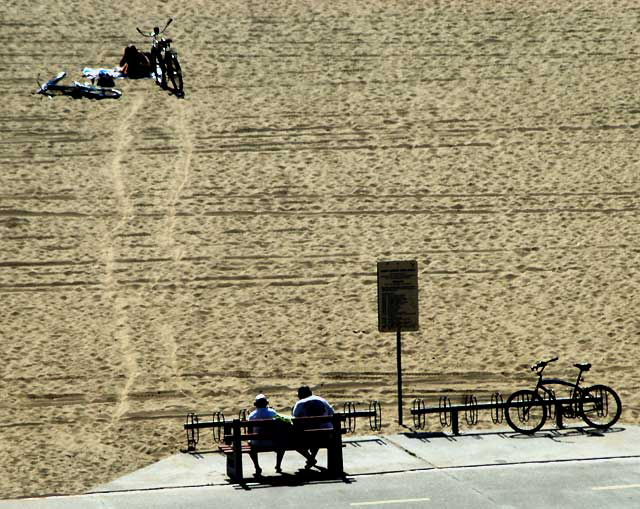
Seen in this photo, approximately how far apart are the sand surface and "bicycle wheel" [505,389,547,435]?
1.49m

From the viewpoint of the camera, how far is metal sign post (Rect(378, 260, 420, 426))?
60.4 ft

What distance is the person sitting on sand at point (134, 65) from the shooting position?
15.7 metres

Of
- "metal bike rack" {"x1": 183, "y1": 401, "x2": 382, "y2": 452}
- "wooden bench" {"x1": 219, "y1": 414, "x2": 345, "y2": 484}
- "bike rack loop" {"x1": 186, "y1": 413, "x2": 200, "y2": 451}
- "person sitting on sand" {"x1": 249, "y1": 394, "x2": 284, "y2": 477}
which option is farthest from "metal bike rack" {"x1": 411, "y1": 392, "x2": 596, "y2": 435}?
"bike rack loop" {"x1": 186, "y1": 413, "x2": 200, "y2": 451}

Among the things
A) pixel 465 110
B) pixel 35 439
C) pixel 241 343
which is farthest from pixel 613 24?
pixel 35 439

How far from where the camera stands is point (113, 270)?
80.9 ft

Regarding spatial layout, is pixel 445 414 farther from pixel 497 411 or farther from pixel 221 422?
pixel 221 422

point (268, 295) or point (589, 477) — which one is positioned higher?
point (268, 295)

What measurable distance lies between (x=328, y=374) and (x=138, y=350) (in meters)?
3.20

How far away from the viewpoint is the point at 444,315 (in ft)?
75.7

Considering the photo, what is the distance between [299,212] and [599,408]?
34.0 ft

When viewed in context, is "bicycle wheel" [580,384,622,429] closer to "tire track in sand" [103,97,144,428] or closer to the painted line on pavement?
the painted line on pavement

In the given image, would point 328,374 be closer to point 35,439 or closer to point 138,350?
point 138,350

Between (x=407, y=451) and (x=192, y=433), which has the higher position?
(x=192, y=433)

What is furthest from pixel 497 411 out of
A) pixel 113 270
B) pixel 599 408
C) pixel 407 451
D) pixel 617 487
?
pixel 113 270
